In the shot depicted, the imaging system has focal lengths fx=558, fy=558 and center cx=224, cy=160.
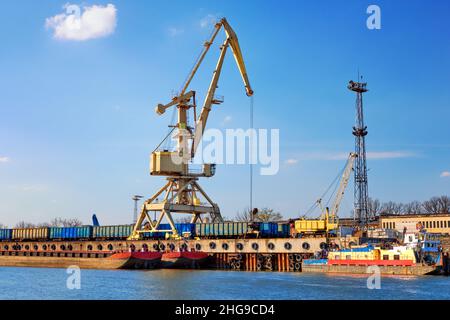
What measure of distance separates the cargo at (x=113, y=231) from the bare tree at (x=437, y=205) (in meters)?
92.7

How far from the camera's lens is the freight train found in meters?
83.1

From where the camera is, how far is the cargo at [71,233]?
3971 inches

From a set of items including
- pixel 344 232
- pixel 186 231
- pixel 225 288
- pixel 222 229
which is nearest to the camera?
pixel 225 288

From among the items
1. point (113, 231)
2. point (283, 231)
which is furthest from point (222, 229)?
point (113, 231)

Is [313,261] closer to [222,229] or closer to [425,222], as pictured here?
[222,229]

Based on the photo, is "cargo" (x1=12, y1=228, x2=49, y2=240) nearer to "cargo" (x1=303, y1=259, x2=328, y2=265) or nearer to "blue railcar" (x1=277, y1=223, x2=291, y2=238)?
"blue railcar" (x1=277, y1=223, x2=291, y2=238)

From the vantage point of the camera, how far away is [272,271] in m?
75.4

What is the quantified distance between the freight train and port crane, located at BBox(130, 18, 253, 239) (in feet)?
8.46

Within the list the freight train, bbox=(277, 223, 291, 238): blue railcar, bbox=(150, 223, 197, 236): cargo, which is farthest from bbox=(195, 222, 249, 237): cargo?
bbox=(277, 223, 291, 238): blue railcar

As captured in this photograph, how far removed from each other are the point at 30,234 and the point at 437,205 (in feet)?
352

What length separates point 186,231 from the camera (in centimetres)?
8694
